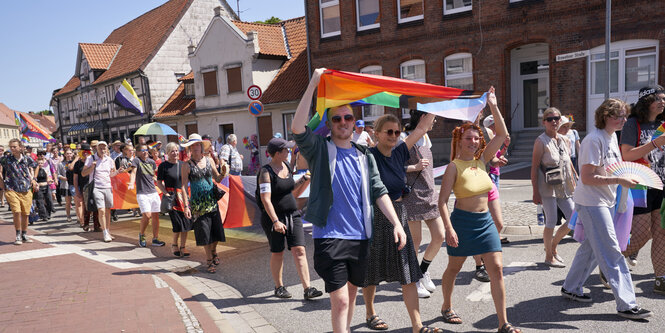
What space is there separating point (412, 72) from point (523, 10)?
16.9 feet

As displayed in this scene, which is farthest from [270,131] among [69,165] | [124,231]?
[124,231]

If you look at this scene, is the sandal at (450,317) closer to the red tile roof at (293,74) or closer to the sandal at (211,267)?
the sandal at (211,267)

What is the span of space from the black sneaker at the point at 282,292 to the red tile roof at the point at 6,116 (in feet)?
332

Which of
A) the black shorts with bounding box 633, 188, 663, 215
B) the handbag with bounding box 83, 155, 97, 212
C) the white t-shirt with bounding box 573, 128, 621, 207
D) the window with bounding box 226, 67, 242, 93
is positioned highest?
the window with bounding box 226, 67, 242, 93

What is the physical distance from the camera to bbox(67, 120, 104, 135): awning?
38516mm

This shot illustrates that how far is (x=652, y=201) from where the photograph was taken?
4.64m

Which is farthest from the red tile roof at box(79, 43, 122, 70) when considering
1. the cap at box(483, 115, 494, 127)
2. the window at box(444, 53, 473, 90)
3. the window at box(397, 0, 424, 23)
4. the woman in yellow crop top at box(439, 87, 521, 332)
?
the woman in yellow crop top at box(439, 87, 521, 332)

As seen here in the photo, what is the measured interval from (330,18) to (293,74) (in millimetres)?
4398

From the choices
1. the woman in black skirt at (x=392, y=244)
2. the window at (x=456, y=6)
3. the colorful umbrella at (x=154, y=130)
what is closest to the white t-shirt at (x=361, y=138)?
the woman in black skirt at (x=392, y=244)

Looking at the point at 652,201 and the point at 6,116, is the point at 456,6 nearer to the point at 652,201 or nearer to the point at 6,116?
the point at 652,201

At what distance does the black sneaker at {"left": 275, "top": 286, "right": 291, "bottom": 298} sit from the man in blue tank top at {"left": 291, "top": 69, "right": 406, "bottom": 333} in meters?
1.90

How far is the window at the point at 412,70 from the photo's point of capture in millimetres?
20133

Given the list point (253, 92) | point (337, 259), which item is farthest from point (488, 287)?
point (253, 92)

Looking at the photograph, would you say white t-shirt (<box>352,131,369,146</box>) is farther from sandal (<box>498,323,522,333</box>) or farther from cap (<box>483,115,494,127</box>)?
sandal (<box>498,323,522,333</box>)
